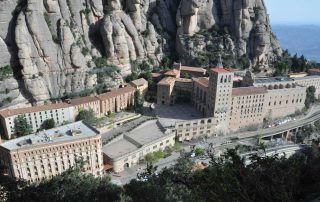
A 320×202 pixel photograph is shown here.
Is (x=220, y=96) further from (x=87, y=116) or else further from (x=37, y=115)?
(x=37, y=115)

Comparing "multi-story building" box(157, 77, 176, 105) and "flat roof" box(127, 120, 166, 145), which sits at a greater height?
"multi-story building" box(157, 77, 176, 105)

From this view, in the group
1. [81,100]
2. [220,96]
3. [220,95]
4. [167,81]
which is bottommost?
[81,100]

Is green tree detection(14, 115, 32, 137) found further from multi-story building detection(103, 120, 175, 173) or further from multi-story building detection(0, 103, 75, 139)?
multi-story building detection(103, 120, 175, 173)

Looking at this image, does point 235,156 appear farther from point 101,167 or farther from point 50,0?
point 50,0

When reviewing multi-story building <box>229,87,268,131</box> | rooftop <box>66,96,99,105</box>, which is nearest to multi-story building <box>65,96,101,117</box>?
rooftop <box>66,96,99,105</box>

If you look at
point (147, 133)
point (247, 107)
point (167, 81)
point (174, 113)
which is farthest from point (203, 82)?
point (147, 133)
